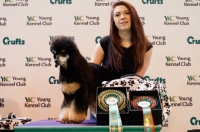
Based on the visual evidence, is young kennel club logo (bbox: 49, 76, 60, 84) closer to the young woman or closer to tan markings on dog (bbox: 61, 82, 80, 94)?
the young woman

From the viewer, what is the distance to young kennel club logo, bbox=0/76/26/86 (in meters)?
1.69

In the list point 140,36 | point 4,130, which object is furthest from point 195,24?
point 4,130

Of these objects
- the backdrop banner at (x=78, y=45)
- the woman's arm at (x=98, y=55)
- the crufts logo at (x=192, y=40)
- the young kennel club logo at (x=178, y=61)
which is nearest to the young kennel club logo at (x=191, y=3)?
the backdrop banner at (x=78, y=45)

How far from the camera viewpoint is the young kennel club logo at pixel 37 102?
5.50ft

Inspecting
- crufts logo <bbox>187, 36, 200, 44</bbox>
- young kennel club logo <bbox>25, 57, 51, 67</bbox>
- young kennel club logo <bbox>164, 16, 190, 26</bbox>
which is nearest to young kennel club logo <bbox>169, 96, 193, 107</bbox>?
crufts logo <bbox>187, 36, 200, 44</bbox>

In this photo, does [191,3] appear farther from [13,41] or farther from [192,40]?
[13,41]

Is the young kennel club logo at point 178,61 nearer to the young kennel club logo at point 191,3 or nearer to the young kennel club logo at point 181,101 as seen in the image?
the young kennel club logo at point 181,101

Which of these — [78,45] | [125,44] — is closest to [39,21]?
[78,45]

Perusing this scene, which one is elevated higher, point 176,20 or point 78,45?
point 176,20

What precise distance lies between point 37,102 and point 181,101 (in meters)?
0.98

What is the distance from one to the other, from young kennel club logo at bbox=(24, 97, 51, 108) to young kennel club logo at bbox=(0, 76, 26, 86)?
0.12 meters

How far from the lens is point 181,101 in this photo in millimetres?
1668

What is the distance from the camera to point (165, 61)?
5.59 feet

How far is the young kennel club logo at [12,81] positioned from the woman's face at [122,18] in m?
0.89
